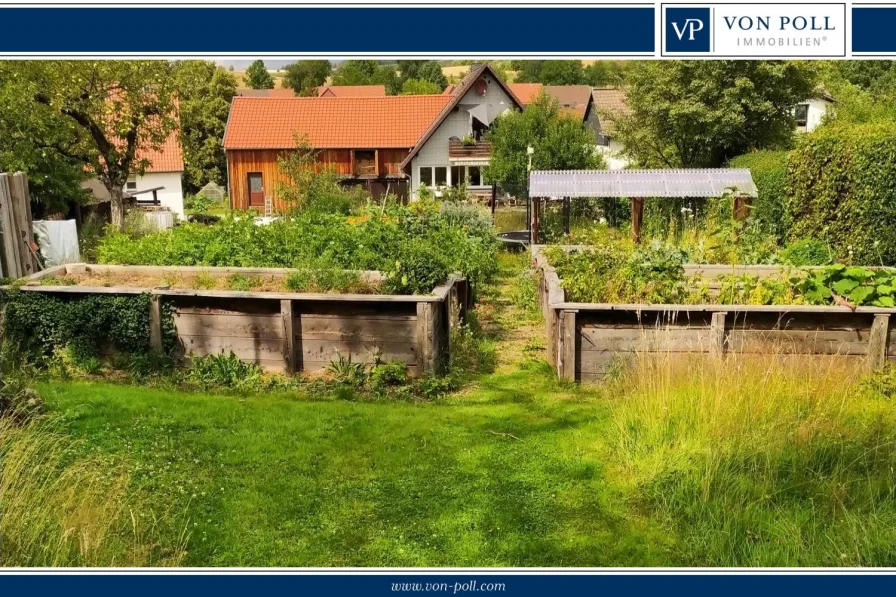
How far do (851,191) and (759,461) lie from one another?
9310mm

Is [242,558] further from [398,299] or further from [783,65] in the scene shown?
[783,65]

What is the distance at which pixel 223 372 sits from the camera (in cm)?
761

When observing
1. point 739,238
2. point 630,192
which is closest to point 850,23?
point 739,238

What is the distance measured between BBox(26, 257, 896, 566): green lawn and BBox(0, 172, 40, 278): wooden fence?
3.09 m

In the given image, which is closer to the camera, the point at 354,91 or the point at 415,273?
the point at 415,273

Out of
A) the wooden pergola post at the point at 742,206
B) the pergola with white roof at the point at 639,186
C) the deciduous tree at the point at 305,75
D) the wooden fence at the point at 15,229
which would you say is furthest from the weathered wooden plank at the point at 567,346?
the deciduous tree at the point at 305,75

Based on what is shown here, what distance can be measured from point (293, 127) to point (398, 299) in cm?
→ 3418

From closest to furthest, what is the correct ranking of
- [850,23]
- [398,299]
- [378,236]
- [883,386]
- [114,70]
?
1. [850,23]
2. [883,386]
3. [398,299]
4. [378,236]
5. [114,70]

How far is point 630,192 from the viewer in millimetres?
17234

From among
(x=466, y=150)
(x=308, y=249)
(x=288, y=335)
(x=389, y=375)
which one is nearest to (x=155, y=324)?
(x=288, y=335)

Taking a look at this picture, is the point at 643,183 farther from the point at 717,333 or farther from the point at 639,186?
the point at 717,333

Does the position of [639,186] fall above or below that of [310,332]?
above

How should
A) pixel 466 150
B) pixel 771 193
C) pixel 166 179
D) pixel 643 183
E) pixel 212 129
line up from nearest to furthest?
pixel 771 193
pixel 643 183
pixel 466 150
pixel 166 179
pixel 212 129

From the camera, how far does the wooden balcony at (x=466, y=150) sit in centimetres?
3756
